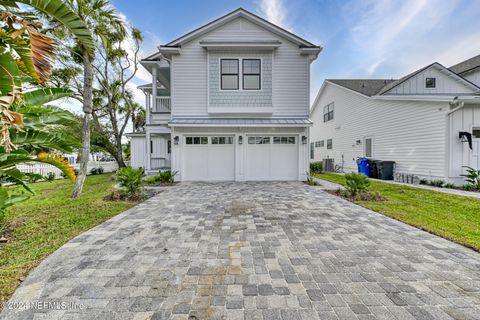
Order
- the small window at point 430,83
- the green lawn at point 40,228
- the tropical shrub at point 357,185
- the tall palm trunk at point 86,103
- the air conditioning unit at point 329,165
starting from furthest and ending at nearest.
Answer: the air conditioning unit at point 329,165, the small window at point 430,83, the tall palm trunk at point 86,103, the tropical shrub at point 357,185, the green lawn at point 40,228

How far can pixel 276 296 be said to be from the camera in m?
2.17

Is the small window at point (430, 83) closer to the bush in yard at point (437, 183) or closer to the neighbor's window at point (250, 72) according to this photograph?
the bush in yard at point (437, 183)

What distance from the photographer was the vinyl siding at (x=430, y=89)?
469 inches

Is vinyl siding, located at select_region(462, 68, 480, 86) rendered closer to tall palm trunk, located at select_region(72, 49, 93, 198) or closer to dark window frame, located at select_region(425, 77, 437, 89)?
dark window frame, located at select_region(425, 77, 437, 89)

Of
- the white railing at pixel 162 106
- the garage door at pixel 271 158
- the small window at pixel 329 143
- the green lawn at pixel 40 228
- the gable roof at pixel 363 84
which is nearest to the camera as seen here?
the green lawn at pixel 40 228

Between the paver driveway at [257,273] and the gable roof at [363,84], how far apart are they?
43.9 feet

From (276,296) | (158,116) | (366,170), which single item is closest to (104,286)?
(276,296)

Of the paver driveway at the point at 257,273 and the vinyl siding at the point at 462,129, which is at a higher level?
the vinyl siding at the point at 462,129

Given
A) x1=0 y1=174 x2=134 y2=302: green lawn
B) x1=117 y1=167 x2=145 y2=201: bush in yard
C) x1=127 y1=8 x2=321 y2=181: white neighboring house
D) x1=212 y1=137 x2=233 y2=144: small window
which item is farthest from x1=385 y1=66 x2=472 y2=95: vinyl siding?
x1=0 y1=174 x2=134 y2=302: green lawn

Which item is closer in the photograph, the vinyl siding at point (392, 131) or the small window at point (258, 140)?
the vinyl siding at point (392, 131)

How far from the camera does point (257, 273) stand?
2.57m

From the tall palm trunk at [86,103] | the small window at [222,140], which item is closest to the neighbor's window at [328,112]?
the small window at [222,140]

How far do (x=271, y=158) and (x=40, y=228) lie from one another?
8389 millimetres

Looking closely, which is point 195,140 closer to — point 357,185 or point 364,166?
point 357,185
